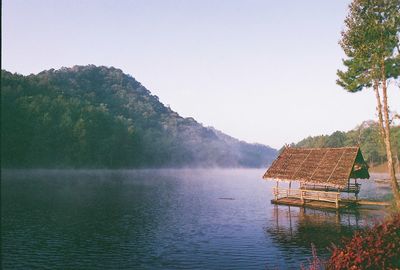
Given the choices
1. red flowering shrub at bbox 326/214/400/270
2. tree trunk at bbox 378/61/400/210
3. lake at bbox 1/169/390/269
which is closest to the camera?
red flowering shrub at bbox 326/214/400/270

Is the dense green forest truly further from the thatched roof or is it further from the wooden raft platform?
the wooden raft platform

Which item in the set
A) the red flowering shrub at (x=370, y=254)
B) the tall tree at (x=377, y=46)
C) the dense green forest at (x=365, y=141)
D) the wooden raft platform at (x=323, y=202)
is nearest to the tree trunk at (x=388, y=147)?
the tall tree at (x=377, y=46)

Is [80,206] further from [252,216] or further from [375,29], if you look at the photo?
[375,29]

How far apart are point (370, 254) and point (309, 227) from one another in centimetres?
2161

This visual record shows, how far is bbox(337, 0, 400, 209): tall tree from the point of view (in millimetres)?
29641

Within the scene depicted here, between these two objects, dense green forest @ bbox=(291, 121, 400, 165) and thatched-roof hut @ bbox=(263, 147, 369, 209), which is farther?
dense green forest @ bbox=(291, 121, 400, 165)

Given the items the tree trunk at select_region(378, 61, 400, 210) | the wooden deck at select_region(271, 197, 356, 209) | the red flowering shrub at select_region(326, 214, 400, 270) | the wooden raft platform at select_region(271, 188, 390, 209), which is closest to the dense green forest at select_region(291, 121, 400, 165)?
the wooden raft platform at select_region(271, 188, 390, 209)

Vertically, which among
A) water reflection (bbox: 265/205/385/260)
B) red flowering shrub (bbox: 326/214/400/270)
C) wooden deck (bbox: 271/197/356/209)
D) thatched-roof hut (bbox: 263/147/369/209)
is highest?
thatched-roof hut (bbox: 263/147/369/209)

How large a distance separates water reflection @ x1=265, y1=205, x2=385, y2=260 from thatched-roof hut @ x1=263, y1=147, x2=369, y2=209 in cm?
348

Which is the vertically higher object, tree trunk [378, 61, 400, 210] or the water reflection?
tree trunk [378, 61, 400, 210]

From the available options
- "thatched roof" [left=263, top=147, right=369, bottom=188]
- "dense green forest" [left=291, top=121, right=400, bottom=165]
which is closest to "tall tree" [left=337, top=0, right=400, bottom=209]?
"thatched roof" [left=263, top=147, right=369, bottom=188]

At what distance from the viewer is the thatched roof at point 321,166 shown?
A: 37.1 m

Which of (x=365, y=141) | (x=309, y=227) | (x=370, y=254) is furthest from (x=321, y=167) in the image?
(x=365, y=141)

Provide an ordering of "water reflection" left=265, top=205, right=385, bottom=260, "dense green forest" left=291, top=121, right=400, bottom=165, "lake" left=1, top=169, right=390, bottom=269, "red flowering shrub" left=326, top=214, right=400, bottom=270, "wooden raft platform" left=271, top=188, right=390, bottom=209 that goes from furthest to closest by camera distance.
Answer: "dense green forest" left=291, top=121, right=400, bottom=165
"wooden raft platform" left=271, top=188, right=390, bottom=209
"water reflection" left=265, top=205, right=385, bottom=260
"lake" left=1, top=169, right=390, bottom=269
"red flowering shrub" left=326, top=214, right=400, bottom=270
